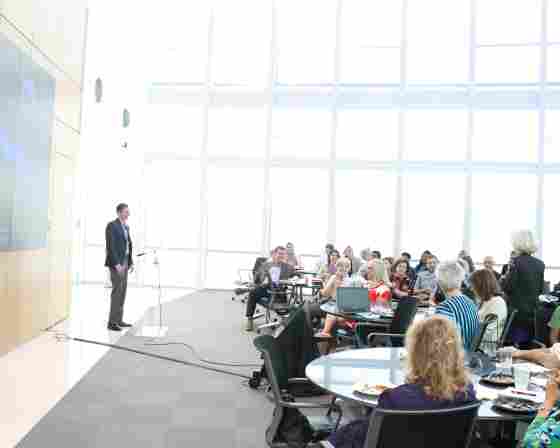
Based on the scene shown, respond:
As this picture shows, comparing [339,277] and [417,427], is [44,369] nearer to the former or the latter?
[339,277]

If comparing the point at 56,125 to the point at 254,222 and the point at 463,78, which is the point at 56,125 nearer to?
the point at 254,222

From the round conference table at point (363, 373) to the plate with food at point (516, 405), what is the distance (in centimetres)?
3

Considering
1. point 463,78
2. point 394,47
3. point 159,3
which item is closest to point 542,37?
point 463,78

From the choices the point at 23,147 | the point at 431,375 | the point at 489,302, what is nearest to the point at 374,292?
the point at 489,302

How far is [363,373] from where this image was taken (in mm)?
2857

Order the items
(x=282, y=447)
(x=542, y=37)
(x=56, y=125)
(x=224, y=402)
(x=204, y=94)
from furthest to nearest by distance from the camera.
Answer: (x=204, y=94) → (x=542, y=37) → (x=56, y=125) → (x=224, y=402) → (x=282, y=447)

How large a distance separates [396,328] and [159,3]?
1100 cm

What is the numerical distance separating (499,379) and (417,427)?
1.13m

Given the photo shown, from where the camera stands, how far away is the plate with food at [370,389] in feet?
8.01

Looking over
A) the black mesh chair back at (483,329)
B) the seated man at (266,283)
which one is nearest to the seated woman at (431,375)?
the black mesh chair back at (483,329)

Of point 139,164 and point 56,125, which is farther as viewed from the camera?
point 139,164

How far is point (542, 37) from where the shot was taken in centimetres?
1216

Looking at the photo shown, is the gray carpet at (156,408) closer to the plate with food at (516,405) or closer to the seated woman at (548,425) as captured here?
the plate with food at (516,405)

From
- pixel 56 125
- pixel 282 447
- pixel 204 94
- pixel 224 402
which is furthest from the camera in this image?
pixel 204 94
